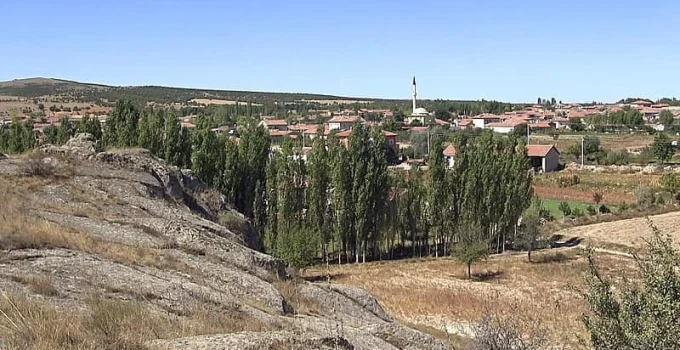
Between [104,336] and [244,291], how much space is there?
4.60 m

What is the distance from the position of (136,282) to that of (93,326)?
10.1 ft

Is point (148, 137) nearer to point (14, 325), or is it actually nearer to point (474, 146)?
point (474, 146)

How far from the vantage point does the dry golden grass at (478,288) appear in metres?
23.0

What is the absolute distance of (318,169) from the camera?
38125 millimetres

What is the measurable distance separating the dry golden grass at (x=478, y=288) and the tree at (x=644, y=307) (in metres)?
9.33

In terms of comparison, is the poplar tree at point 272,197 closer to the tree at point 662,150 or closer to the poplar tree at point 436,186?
the poplar tree at point 436,186

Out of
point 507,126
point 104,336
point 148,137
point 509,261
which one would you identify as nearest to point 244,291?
point 104,336

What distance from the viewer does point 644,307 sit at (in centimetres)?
823

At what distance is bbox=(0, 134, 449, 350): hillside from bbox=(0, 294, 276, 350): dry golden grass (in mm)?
12

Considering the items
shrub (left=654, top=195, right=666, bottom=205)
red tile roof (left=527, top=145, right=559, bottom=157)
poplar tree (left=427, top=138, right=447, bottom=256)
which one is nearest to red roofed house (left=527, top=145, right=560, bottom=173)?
red tile roof (left=527, top=145, right=559, bottom=157)

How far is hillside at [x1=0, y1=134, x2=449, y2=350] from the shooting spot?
5160 millimetres

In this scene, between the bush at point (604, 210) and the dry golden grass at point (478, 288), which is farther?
the bush at point (604, 210)

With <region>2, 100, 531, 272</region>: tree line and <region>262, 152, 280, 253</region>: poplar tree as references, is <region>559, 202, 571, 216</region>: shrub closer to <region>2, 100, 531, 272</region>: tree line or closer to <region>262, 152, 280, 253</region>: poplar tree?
<region>2, 100, 531, 272</region>: tree line

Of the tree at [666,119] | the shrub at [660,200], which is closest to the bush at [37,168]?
the shrub at [660,200]
